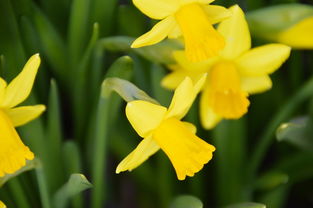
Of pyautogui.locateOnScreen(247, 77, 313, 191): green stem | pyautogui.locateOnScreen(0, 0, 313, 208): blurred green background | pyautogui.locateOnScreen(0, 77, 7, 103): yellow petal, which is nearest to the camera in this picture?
pyautogui.locateOnScreen(0, 77, 7, 103): yellow petal

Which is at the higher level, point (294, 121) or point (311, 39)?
point (311, 39)

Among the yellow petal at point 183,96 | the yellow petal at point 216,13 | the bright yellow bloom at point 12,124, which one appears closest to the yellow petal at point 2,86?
the bright yellow bloom at point 12,124

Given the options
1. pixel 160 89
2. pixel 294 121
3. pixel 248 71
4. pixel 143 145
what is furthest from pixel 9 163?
pixel 294 121

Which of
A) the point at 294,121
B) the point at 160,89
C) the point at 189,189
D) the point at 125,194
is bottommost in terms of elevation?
the point at 125,194

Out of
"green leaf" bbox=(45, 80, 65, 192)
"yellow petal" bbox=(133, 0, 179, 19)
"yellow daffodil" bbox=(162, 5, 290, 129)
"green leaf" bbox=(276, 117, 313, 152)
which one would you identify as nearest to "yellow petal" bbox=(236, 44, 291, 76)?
"yellow daffodil" bbox=(162, 5, 290, 129)

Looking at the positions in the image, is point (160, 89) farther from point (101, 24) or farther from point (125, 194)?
point (125, 194)

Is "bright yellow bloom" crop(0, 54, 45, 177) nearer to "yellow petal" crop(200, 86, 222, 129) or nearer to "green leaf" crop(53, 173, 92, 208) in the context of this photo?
"green leaf" crop(53, 173, 92, 208)
